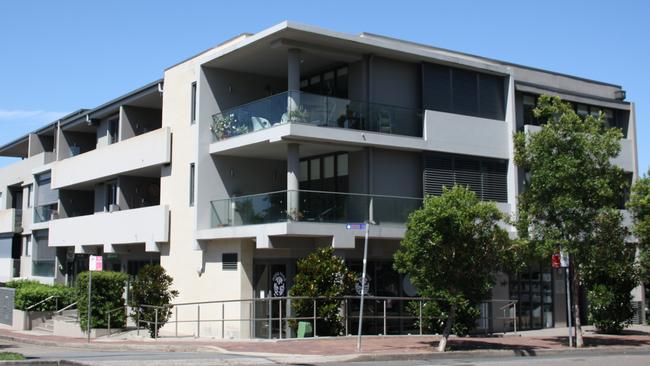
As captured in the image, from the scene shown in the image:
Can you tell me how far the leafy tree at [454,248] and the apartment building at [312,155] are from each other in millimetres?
4832

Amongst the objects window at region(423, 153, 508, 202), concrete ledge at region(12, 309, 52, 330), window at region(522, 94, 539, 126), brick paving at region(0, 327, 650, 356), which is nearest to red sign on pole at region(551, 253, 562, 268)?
brick paving at region(0, 327, 650, 356)

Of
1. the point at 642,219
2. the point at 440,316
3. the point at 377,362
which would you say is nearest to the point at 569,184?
the point at 642,219

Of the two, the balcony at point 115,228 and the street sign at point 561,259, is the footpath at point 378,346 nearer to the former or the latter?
the street sign at point 561,259

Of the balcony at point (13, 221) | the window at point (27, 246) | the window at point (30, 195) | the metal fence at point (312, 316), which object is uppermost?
the window at point (30, 195)

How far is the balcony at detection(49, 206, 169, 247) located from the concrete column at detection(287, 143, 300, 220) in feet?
24.5

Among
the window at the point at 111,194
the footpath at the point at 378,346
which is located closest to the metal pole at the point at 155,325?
the footpath at the point at 378,346

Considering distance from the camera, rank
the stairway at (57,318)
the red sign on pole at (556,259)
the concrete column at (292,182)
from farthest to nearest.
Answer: the stairway at (57,318), the concrete column at (292,182), the red sign on pole at (556,259)

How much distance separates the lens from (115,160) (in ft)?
112

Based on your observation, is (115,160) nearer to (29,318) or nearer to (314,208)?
(29,318)

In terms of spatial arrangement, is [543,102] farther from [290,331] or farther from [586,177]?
[290,331]

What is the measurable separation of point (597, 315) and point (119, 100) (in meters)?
22.6

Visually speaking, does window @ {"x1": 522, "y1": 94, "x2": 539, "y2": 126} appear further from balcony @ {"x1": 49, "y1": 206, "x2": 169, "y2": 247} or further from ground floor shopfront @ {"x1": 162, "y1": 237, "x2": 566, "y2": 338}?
balcony @ {"x1": 49, "y1": 206, "x2": 169, "y2": 247}

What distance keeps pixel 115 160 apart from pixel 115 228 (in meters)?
3.19

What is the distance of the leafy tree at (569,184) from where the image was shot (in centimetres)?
2152
